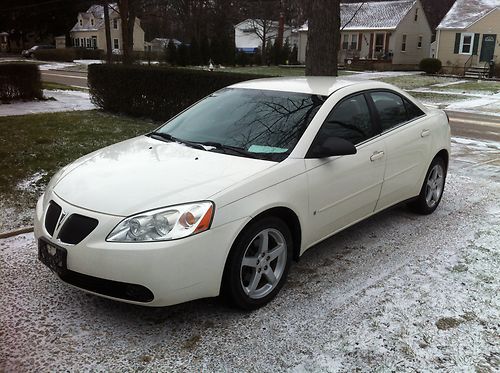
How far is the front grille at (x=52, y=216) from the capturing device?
333 cm

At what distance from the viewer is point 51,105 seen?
15.3m

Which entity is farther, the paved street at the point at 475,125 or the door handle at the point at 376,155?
the paved street at the point at 475,125

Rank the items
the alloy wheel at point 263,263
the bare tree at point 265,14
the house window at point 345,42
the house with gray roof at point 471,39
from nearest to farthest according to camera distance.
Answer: the alloy wheel at point 263,263
the house with gray roof at point 471,39
the house window at point 345,42
the bare tree at point 265,14

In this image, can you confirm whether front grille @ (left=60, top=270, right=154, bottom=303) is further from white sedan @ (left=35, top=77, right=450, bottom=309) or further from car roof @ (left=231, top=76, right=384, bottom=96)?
car roof @ (left=231, top=76, right=384, bottom=96)

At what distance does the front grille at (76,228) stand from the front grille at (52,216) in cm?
14

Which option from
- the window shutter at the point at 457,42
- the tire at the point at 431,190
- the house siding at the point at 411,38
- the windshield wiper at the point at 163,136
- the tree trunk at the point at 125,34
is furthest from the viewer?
the house siding at the point at 411,38

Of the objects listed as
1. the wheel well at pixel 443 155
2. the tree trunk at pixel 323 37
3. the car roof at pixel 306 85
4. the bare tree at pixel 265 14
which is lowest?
the wheel well at pixel 443 155

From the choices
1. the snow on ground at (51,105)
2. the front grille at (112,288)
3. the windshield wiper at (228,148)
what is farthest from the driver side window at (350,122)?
the snow on ground at (51,105)

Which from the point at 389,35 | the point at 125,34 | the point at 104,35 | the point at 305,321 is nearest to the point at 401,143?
the point at 305,321

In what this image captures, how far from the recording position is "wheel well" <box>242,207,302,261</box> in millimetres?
3490

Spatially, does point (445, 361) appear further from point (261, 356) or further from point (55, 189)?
point (55, 189)

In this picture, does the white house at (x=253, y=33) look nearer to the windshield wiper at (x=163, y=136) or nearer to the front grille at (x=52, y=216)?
the windshield wiper at (x=163, y=136)

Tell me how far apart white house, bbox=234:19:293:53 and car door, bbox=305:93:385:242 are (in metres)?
49.1

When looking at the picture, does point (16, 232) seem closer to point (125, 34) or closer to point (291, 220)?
point (291, 220)
